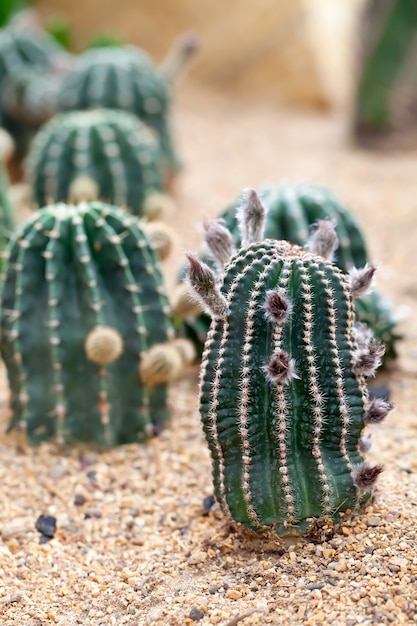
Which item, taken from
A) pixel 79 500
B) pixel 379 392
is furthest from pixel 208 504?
pixel 379 392

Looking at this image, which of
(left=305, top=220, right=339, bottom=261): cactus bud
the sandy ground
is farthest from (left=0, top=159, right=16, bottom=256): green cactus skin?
(left=305, top=220, right=339, bottom=261): cactus bud

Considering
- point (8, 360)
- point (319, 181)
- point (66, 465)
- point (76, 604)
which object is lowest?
point (76, 604)

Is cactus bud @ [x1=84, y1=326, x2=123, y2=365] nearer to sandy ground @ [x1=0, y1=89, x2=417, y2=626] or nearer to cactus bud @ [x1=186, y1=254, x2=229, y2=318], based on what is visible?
sandy ground @ [x1=0, y1=89, x2=417, y2=626]

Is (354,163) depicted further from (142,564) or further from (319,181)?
(142,564)

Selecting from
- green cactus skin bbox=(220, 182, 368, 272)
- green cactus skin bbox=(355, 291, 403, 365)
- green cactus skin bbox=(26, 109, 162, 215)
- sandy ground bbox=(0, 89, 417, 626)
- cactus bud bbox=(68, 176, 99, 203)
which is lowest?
sandy ground bbox=(0, 89, 417, 626)

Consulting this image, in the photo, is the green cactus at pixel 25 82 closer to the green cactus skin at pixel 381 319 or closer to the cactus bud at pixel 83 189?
the cactus bud at pixel 83 189

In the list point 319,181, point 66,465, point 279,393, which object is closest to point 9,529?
point 66,465
